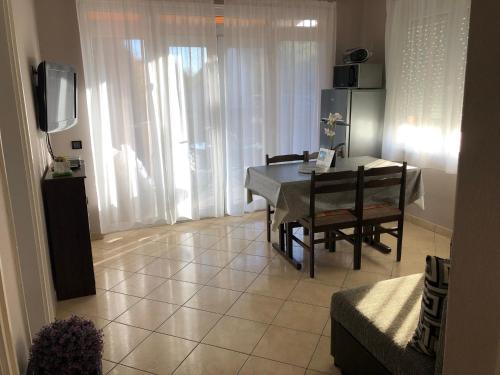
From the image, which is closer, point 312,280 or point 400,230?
point 312,280

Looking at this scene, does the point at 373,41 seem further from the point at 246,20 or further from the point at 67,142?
the point at 67,142

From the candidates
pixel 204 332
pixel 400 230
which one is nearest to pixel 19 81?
pixel 204 332

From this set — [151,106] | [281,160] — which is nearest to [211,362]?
[281,160]

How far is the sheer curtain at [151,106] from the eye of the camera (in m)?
4.31

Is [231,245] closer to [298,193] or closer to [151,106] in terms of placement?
[298,193]

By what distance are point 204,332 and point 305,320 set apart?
70 centimetres

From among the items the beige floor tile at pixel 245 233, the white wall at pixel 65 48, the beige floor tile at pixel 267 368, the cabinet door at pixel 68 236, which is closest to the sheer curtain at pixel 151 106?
the white wall at pixel 65 48

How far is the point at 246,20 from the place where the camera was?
15.7 ft

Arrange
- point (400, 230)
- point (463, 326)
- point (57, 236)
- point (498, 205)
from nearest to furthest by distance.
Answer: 1. point (498, 205)
2. point (463, 326)
3. point (57, 236)
4. point (400, 230)

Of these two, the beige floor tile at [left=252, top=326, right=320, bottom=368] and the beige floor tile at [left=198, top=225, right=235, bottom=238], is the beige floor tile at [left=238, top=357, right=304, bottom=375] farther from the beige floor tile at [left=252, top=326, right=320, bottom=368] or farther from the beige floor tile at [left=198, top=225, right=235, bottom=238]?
the beige floor tile at [left=198, top=225, right=235, bottom=238]

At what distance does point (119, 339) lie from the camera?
2.71m

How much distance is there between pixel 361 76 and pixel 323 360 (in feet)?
11.2

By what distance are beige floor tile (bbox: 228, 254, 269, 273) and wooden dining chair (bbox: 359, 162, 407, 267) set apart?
972 mm

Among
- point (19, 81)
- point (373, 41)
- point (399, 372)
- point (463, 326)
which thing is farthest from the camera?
point (373, 41)
